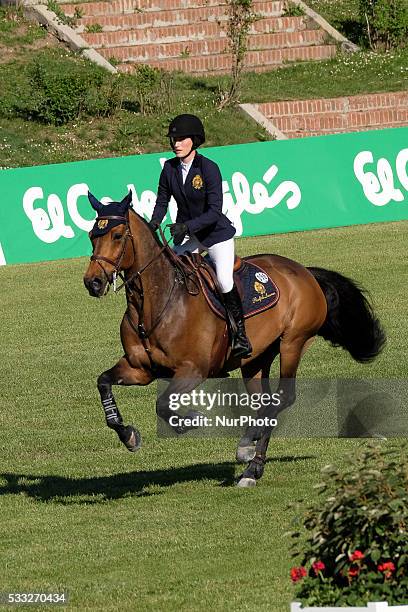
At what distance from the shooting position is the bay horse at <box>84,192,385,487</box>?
10.7 m

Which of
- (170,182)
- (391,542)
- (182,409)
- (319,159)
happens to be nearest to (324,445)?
(182,409)

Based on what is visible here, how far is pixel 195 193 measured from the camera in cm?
1132

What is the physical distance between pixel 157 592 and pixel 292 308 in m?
4.70

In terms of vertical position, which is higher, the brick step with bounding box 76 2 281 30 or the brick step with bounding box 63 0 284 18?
the brick step with bounding box 63 0 284 18

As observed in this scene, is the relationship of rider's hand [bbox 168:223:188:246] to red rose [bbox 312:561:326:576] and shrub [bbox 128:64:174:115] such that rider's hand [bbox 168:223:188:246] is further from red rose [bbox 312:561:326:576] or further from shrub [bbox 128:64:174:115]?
shrub [bbox 128:64:174:115]

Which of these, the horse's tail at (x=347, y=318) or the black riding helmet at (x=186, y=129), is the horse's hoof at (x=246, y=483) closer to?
the horse's tail at (x=347, y=318)

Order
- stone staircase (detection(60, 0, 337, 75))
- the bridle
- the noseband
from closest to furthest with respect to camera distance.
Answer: the noseband
the bridle
stone staircase (detection(60, 0, 337, 75))

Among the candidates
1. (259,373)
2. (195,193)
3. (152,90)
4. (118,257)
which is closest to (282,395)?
(259,373)

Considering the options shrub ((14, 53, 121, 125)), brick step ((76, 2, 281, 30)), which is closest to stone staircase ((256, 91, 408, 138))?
shrub ((14, 53, 121, 125))

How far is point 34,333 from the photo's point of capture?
65.5 ft

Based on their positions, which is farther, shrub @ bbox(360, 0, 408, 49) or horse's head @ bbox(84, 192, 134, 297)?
shrub @ bbox(360, 0, 408, 49)

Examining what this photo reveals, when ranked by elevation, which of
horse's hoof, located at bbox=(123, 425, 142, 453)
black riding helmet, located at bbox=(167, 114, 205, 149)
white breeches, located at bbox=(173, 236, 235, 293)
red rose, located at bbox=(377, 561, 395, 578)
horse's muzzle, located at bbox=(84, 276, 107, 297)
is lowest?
horse's hoof, located at bbox=(123, 425, 142, 453)

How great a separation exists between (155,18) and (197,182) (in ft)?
108

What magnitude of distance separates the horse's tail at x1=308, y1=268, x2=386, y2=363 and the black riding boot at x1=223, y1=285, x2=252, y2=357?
1.71 metres
